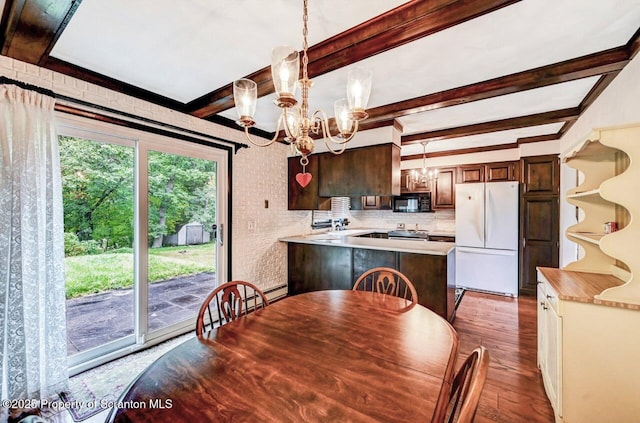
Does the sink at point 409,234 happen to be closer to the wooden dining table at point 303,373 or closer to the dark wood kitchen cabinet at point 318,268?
the dark wood kitchen cabinet at point 318,268

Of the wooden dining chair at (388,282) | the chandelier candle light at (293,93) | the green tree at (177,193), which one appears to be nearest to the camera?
the chandelier candle light at (293,93)

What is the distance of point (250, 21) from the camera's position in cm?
159

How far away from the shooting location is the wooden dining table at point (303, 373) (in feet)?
2.77

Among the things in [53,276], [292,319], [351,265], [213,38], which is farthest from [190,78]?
[351,265]

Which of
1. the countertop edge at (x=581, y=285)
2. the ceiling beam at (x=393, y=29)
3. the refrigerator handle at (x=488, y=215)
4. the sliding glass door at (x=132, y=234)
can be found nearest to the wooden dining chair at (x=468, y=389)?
the countertop edge at (x=581, y=285)

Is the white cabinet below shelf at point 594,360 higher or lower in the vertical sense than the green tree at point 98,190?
lower

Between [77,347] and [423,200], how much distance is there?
519 centimetres

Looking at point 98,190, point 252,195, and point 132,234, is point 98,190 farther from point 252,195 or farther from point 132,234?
point 252,195

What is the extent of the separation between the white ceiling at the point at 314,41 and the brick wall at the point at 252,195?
0.21 metres

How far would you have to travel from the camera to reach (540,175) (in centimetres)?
410

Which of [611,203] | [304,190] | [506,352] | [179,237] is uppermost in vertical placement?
[304,190]

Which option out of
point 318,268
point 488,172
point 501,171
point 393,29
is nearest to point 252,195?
point 318,268

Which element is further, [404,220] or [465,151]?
[404,220]

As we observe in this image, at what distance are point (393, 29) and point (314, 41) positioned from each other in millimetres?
506
